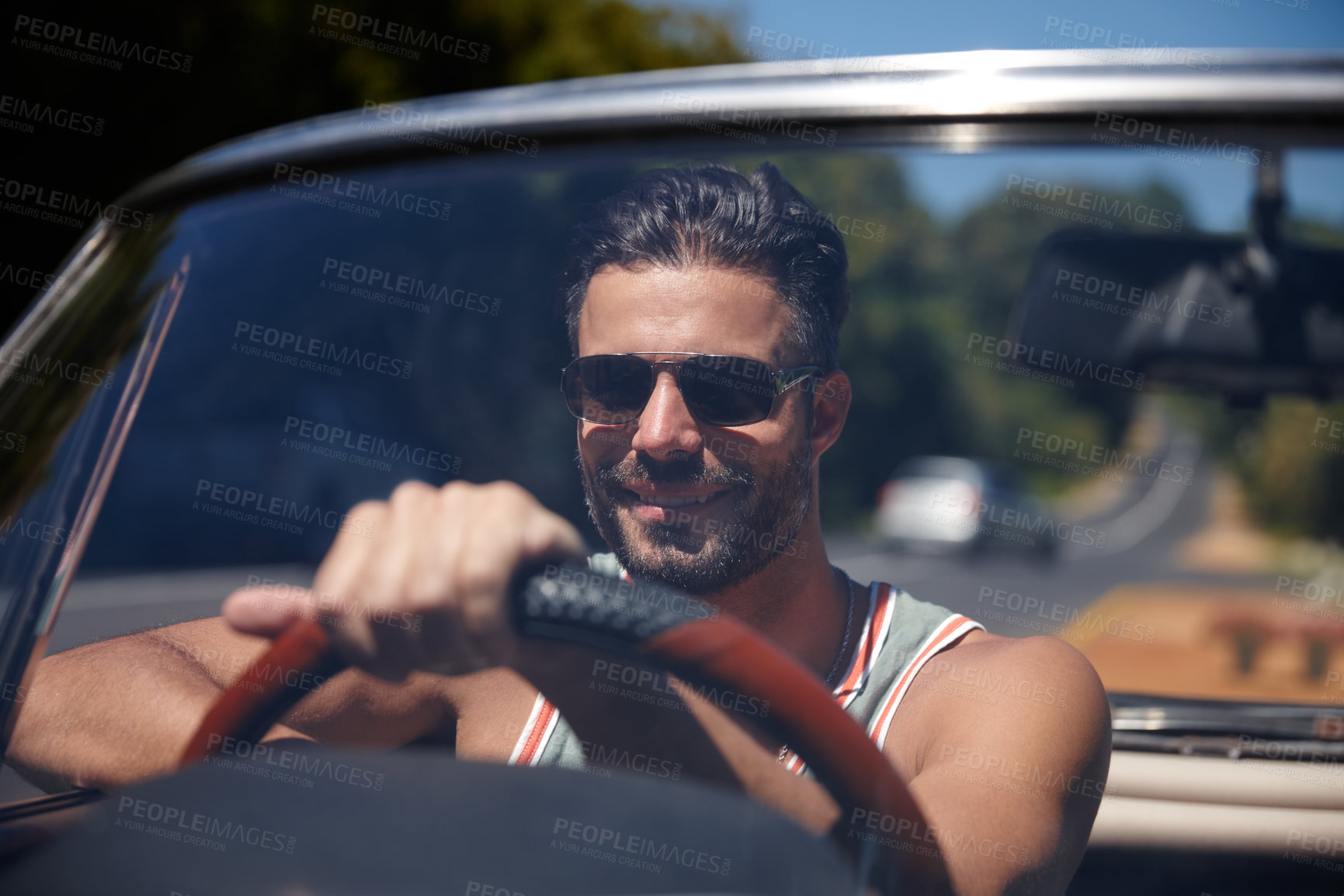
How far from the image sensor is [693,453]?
1.00 metres

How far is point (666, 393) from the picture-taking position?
1.02 m

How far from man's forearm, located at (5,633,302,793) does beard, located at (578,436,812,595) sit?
0.44 m

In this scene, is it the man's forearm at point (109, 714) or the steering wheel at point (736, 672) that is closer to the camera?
the steering wheel at point (736, 672)

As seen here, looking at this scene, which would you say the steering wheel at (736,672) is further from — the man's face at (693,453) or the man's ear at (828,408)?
the man's ear at (828,408)

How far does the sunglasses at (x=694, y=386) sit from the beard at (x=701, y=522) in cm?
5

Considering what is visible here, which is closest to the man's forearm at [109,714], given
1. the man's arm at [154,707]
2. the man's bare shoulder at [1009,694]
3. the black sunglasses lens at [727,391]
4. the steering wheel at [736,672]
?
the man's arm at [154,707]

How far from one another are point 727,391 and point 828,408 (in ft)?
0.39

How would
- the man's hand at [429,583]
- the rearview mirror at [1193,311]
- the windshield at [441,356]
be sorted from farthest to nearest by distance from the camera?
the rearview mirror at [1193,311] < the windshield at [441,356] < the man's hand at [429,583]

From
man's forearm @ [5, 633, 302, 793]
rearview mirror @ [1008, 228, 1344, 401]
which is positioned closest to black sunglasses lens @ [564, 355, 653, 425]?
man's forearm @ [5, 633, 302, 793]

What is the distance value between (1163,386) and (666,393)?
1.29 m

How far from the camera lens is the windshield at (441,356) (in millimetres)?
1142

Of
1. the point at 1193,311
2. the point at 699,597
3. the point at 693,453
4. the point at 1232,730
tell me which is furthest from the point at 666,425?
the point at 1232,730

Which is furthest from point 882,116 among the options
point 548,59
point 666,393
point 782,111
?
point 548,59

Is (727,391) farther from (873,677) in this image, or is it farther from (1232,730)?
(1232,730)
